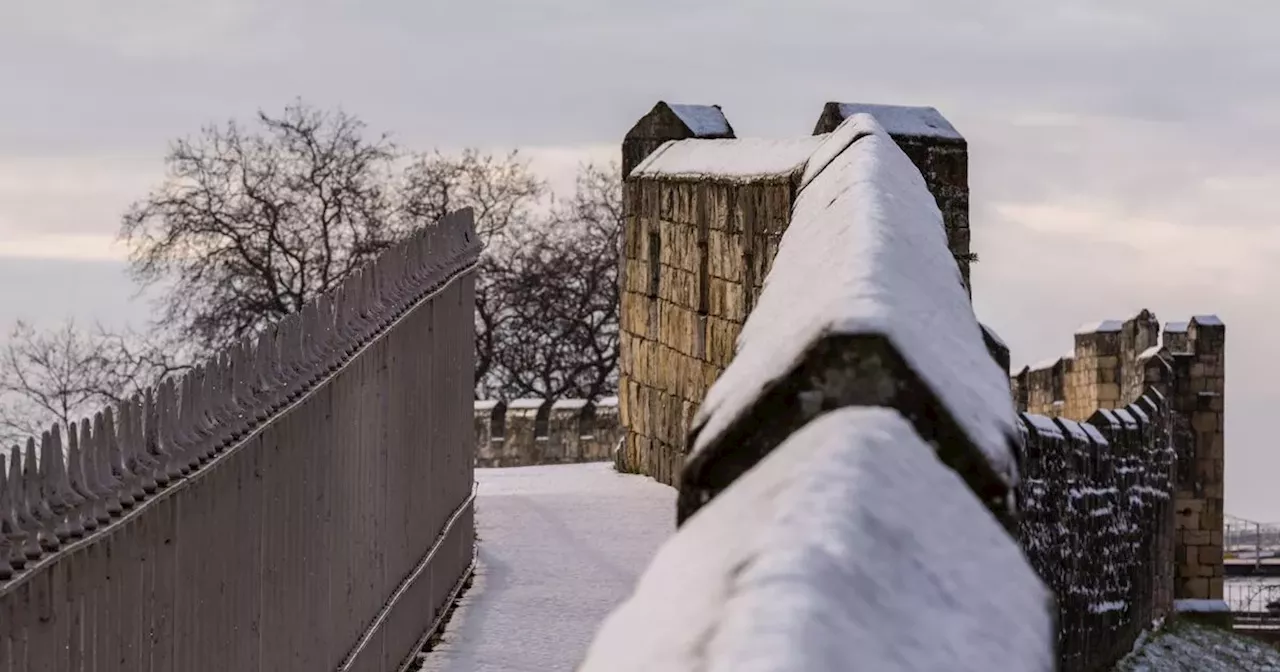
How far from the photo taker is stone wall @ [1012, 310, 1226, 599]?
93.0 feet

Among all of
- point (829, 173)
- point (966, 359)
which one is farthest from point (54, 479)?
point (829, 173)

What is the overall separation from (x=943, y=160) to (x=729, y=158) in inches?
52.2

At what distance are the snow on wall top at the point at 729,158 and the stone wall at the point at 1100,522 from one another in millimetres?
1944

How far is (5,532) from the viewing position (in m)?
3.75

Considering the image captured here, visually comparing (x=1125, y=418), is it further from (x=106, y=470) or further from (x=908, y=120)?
(x=106, y=470)

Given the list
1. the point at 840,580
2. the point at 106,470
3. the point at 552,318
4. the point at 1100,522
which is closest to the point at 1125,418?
the point at 1100,522

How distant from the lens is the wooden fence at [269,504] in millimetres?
4008

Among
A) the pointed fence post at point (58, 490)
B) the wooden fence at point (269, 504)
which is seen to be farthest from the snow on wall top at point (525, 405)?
the pointed fence post at point (58, 490)

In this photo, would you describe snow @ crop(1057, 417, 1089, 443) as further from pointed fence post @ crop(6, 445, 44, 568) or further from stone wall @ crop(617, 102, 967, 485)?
pointed fence post @ crop(6, 445, 44, 568)

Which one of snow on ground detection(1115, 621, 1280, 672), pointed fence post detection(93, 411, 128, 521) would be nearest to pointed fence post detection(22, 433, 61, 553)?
pointed fence post detection(93, 411, 128, 521)

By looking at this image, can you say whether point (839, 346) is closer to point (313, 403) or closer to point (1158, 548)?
point (313, 403)

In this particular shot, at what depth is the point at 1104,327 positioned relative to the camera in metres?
29.1

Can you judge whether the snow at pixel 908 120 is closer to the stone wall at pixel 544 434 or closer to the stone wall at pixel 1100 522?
the stone wall at pixel 1100 522

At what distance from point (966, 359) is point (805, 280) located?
0.64m
